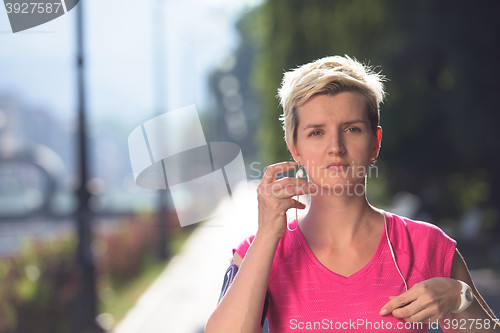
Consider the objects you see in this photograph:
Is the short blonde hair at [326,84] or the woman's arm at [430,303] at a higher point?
the short blonde hair at [326,84]

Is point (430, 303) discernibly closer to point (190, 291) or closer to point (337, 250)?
point (337, 250)

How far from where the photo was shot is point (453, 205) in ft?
40.3

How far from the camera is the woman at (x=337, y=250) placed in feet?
4.92

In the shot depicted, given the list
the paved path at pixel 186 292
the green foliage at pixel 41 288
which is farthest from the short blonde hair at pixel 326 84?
the green foliage at pixel 41 288

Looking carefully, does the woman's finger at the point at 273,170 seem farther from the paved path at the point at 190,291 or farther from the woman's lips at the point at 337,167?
the paved path at the point at 190,291

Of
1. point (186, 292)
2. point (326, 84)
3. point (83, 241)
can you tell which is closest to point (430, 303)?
point (326, 84)

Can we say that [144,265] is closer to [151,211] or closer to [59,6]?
[151,211]

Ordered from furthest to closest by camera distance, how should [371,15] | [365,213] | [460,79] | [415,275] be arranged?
[371,15]
[460,79]
[365,213]
[415,275]

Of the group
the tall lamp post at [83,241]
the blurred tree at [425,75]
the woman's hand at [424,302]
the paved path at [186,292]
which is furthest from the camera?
the blurred tree at [425,75]

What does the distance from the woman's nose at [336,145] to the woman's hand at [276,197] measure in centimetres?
13

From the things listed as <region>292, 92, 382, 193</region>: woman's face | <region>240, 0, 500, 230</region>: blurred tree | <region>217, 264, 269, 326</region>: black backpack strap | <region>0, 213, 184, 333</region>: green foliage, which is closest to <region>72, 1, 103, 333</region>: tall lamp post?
<region>0, 213, 184, 333</region>: green foliage

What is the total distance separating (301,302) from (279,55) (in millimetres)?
12562

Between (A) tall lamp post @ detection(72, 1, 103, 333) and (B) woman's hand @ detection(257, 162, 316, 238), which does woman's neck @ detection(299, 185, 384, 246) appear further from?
(A) tall lamp post @ detection(72, 1, 103, 333)

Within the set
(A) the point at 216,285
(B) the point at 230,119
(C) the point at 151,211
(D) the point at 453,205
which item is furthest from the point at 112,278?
(B) the point at 230,119
